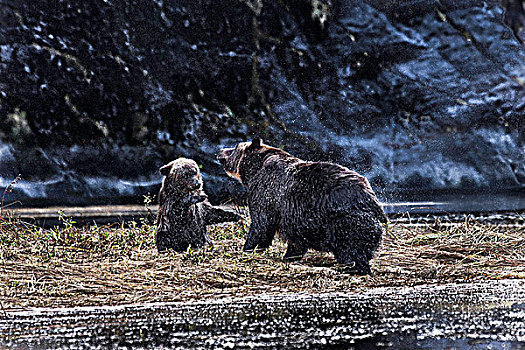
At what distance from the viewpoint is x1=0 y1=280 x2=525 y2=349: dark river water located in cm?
165

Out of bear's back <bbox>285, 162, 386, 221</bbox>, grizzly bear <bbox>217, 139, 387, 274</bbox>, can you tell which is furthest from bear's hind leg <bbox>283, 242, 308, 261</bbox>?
bear's back <bbox>285, 162, 386, 221</bbox>

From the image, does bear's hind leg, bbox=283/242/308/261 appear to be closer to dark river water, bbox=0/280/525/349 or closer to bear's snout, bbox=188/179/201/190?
bear's snout, bbox=188/179/201/190

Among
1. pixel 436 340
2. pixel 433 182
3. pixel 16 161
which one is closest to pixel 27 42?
pixel 16 161

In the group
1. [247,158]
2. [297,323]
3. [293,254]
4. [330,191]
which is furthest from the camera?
[247,158]

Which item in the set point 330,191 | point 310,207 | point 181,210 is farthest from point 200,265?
point 330,191

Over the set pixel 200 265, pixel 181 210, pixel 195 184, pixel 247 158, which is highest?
pixel 247 158

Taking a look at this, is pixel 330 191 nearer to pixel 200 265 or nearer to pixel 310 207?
pixel 310 207

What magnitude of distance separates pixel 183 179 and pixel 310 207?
789 mm

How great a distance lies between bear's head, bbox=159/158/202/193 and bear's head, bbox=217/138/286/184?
1.02ft

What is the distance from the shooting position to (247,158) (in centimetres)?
351

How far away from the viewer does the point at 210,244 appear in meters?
3.47

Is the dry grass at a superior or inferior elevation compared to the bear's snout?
inferior

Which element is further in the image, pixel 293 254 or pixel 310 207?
pixel 293 254

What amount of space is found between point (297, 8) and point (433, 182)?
→ 7.77 feet
